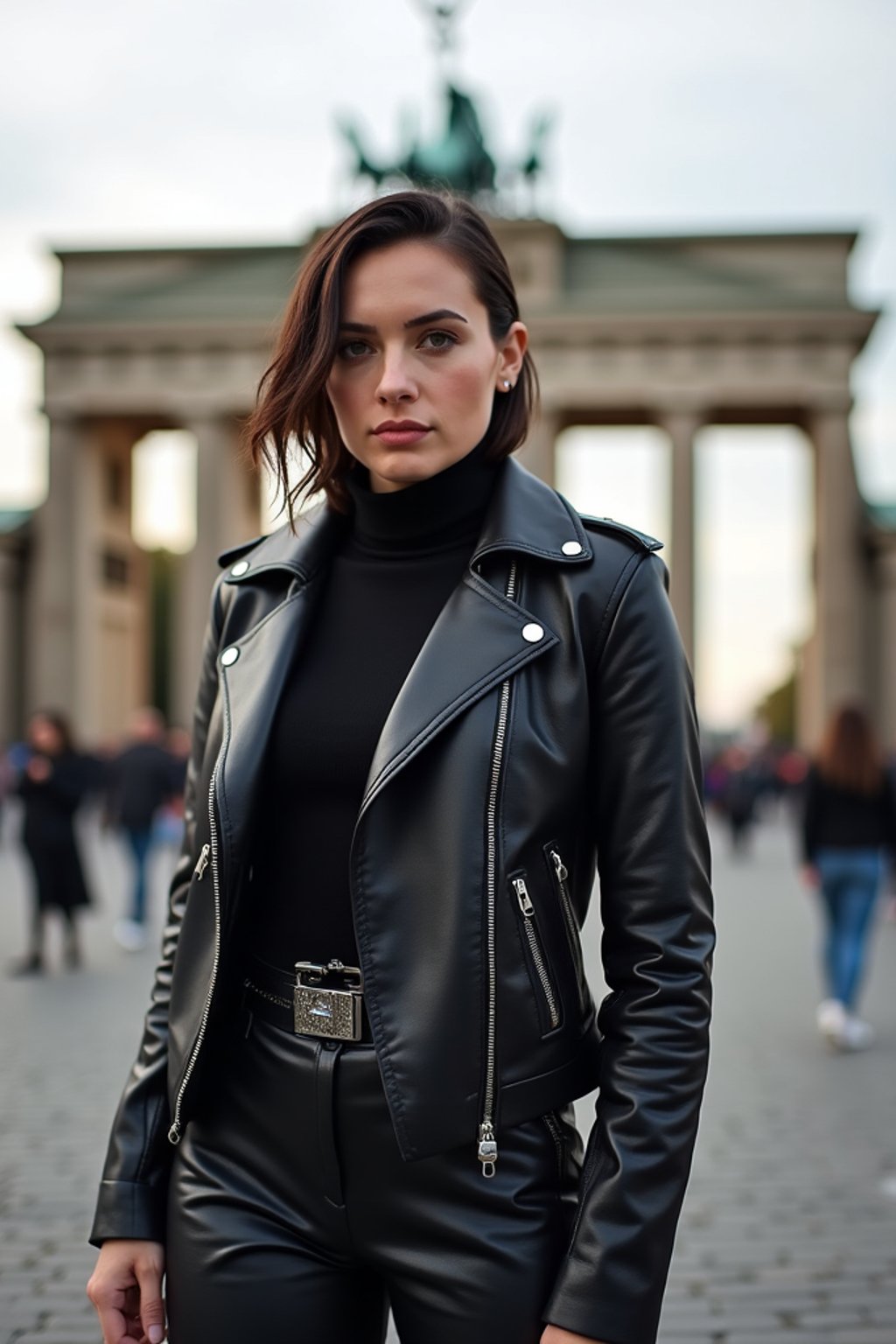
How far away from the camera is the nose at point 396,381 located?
1.94 metres

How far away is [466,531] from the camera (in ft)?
6.93

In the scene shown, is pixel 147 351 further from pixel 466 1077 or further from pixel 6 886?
pixel 466 1077

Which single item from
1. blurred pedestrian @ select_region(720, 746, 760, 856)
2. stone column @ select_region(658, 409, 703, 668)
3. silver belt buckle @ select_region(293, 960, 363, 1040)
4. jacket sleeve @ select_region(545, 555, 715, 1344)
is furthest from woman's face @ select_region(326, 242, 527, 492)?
stone column @ select_region(658, 409, 703, 668)

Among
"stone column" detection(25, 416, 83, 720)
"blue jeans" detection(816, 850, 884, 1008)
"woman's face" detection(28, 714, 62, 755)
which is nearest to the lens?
"blue jeans" detection(816, 850, 884, 1008)

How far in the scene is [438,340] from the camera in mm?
1986

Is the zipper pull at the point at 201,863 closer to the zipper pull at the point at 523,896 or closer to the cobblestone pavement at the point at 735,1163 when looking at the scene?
the zipper pull at the point at 523,896

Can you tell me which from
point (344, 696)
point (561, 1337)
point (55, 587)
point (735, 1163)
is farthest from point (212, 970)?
point (55, 587)

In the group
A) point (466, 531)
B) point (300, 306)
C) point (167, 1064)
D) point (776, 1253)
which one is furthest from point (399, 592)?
point (776, 1253)

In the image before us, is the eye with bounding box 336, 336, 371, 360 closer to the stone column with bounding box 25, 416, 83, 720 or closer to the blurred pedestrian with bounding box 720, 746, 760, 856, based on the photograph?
the blurred pedestrian with bounding box 720, 746, 760, 856

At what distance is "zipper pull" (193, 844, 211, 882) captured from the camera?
2047mm

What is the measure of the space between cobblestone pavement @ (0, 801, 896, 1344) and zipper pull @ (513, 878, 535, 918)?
2.99 metres

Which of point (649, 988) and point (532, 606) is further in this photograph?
point (532, 606)

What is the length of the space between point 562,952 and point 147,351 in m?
43.8

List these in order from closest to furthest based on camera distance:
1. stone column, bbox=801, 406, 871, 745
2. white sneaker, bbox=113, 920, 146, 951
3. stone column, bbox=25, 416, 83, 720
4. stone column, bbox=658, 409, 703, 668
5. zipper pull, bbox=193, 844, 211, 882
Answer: zipper pull, bbox=193, 844, 211, 882
white sneaker, bbox=113, 920, 146, 951
stone column, bbox=801, 406, 871, 745
stone column, bbox=658, 409, 703, 668
stone column, bbox=25, 416, 83, 720
